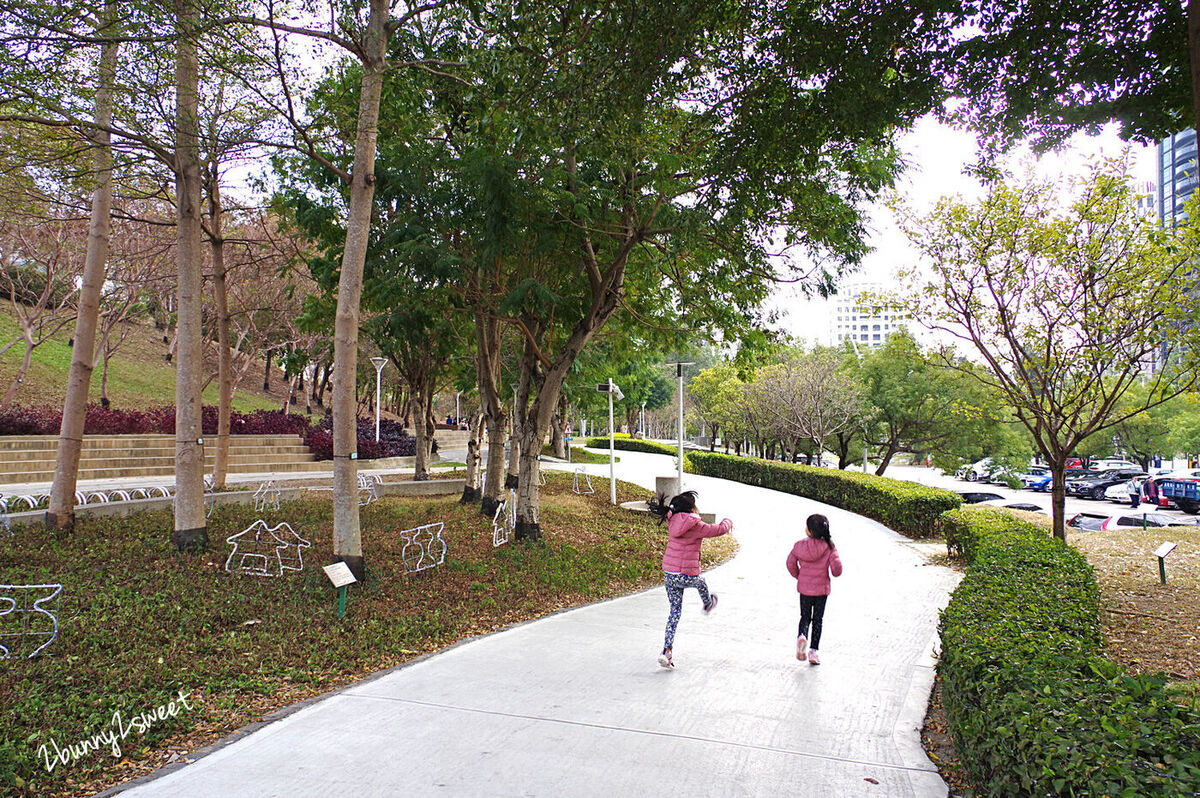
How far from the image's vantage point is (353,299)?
292 inches

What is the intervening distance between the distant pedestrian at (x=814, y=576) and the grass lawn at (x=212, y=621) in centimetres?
316

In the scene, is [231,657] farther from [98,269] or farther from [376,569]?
[98,269]

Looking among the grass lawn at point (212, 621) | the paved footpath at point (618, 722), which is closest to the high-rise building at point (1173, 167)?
the grass lawn at point (212, 621)

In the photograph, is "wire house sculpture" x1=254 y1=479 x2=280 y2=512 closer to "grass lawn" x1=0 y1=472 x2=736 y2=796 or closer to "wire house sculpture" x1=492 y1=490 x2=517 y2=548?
"grass lawn" x1=0 y1=472 x2=736 y2=796

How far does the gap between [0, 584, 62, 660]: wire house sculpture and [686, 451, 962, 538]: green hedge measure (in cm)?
1434

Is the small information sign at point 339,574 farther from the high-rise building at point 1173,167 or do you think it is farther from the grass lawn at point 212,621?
the high-rise building at point 1173,167

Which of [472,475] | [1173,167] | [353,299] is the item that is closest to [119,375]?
[472,475]

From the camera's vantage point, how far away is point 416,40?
30.7 ft

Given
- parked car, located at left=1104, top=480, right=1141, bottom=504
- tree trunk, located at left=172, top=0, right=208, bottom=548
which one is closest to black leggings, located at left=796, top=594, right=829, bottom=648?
tree trunk, located at left=172, top=0, right=208, bottom=548

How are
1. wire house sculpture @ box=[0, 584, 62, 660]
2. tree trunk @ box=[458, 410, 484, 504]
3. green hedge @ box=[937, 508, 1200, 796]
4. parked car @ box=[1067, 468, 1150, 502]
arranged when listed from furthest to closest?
parked car @ box=[1067, 468, 1150, 502]
tree trunk @ box=[458, 410, 484, 504]
wire house sculpture @ box=[0, 584, 62, 660]
green hedge @ box=[937, 508, 1200, 796]

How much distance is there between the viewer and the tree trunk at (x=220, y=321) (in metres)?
11.0

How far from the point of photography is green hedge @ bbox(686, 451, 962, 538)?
1465 cm

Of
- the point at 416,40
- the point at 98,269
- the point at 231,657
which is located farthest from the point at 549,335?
the point at 231,657

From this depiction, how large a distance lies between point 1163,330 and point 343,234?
1182 centimetres
